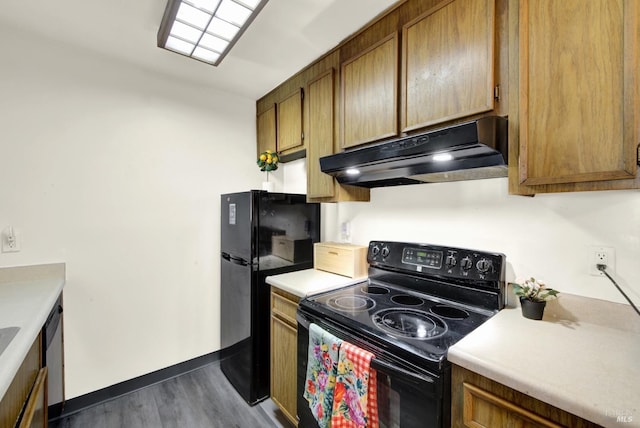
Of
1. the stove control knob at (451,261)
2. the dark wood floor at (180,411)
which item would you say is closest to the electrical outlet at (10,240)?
the dark wood floor at (180,411)

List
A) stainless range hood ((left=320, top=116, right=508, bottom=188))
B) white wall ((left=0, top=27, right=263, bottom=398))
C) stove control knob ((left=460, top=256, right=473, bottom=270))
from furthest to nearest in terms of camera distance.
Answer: white wall ((left=0, top=27, right=263, bottom=398))
stove control knob ((left=460, top=256, right=473, bottom=270))
stainless range hood ((left=320, top=116, right=508, bottom=188))

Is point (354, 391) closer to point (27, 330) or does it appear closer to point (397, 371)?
point (397, 371)

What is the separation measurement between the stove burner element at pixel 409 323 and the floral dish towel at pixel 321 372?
0.71 feet

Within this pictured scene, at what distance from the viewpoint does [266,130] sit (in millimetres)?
2525

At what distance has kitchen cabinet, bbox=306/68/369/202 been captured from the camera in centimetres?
183

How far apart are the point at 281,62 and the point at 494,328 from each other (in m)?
2.01

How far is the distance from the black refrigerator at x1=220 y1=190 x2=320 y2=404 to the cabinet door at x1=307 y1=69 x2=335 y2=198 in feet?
0.91

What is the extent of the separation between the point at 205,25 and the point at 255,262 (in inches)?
56.4

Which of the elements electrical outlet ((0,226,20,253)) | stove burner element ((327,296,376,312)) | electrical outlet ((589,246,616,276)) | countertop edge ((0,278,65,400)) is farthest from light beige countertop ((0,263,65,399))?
electrical outlet ((589,246,616,276))

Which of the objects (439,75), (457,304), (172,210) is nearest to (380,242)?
(457,304)

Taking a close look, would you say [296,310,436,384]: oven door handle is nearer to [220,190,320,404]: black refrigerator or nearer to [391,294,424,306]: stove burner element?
[391,294,424,306]: stove burner element

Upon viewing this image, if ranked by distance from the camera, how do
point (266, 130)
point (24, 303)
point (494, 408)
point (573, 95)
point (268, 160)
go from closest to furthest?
point (494, 408) < point (573, 95) < point (24, 303) < point (268, 160) < point (266, 130)

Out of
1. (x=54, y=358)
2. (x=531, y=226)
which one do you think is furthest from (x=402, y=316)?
(x=54, y=358)

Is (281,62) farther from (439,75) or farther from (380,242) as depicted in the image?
(380,242)
